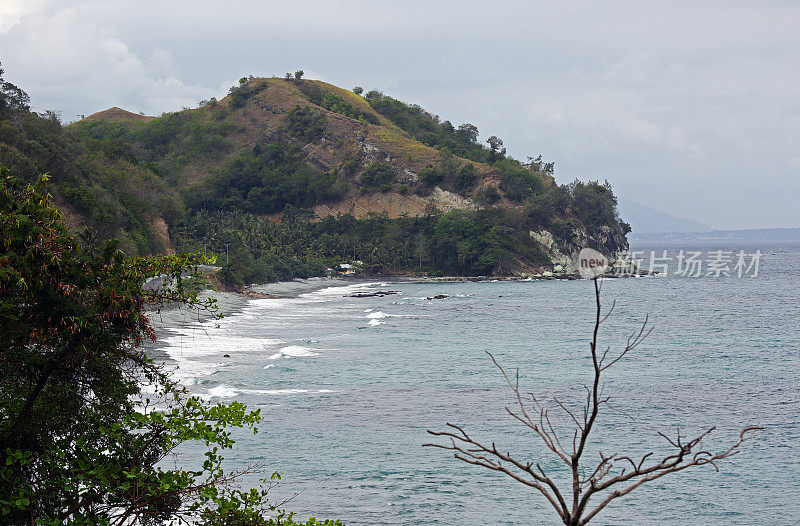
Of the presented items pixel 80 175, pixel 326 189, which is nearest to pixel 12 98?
pixel 80 175

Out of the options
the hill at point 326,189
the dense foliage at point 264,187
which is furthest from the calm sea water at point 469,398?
the dense foliage at point 264,187

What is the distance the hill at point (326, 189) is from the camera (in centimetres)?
8456

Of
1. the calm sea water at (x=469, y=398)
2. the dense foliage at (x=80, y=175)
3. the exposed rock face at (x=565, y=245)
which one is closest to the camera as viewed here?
the calm sea water at (x=469, y=398)

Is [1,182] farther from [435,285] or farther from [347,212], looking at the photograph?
[347,212]

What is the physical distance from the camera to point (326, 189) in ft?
456

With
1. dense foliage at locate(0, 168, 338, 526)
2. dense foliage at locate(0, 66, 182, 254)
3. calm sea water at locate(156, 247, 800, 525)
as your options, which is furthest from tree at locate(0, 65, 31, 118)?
dense foliage at locate(0, 168, 338, 526)

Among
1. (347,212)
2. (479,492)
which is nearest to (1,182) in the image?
(479,492)

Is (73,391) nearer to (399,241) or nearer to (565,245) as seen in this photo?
(399,241)

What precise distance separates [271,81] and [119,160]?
93986 mm

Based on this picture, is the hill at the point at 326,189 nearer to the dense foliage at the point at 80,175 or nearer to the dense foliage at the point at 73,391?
the dense foliage at the point at 80,175

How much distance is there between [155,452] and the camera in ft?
27.4

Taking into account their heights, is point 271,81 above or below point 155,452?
above

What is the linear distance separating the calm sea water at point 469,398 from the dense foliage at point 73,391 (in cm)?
171

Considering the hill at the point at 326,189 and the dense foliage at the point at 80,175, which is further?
the hill at the point at 326,189
